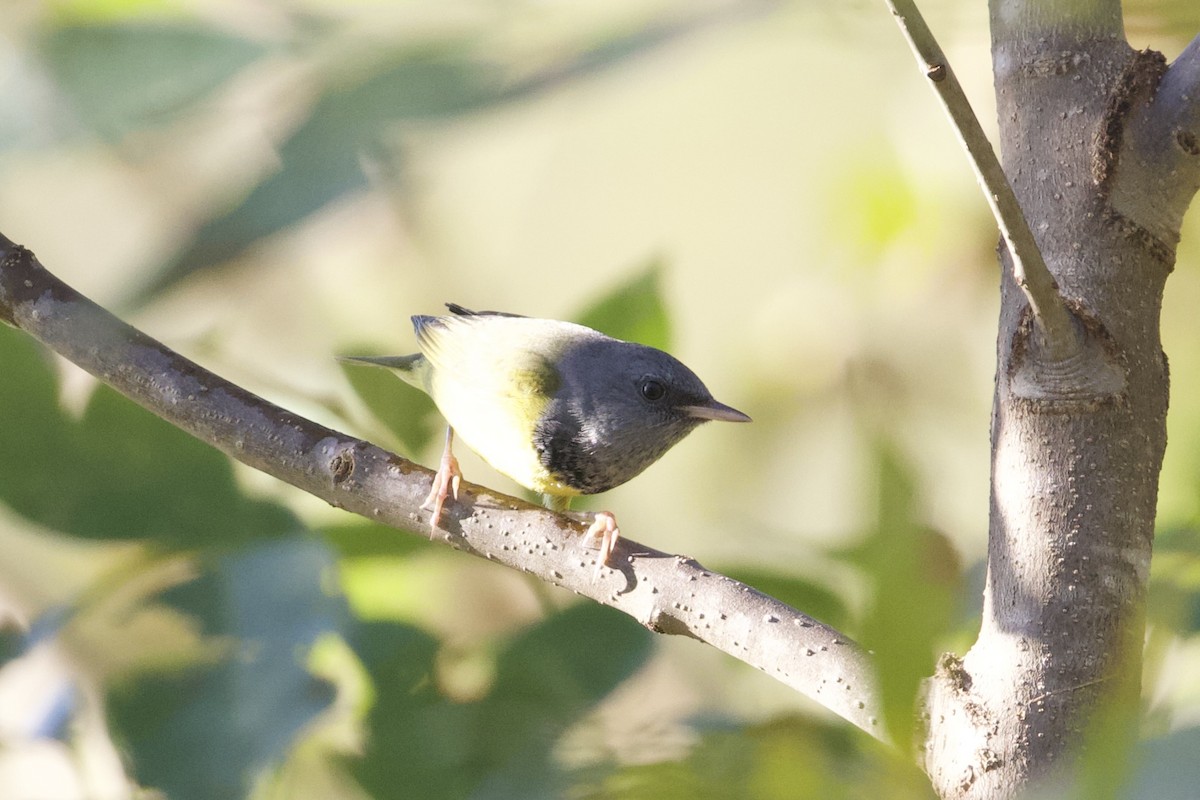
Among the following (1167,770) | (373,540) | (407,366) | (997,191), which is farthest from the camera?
(407,366)

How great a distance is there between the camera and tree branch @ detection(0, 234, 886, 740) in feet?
1.81

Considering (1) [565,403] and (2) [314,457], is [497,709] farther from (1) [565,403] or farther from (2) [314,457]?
(1) [565,403]

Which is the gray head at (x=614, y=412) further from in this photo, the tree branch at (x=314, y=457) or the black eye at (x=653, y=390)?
the tree branch at (x=314, y=457)

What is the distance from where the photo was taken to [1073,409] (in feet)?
1.21

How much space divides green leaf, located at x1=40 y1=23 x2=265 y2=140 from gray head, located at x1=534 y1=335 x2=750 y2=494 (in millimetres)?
547

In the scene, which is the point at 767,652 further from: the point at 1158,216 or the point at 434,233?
the point at 434,233

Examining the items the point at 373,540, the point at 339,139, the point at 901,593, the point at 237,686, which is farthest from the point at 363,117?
the point at 373,540

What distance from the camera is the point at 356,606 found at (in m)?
0.64

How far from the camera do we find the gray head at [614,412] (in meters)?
0.76

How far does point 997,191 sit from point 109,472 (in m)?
0.51

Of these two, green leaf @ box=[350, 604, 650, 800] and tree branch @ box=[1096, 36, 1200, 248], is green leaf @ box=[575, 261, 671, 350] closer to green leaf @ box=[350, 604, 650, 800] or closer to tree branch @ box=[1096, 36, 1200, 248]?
green leaf @ box=[350, 604, 650, 800]

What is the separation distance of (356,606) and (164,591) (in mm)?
117

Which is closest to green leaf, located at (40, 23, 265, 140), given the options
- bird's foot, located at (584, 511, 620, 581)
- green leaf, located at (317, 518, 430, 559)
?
bird's foot, located at (584, 511, 620, 581)

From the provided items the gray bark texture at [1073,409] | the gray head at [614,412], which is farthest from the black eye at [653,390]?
the gray bark texture at [1073,409]
